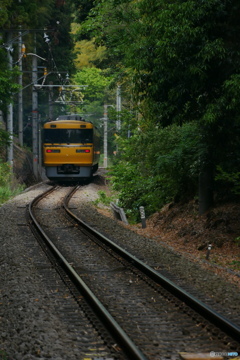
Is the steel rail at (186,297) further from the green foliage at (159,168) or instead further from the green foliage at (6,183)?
the green foliage at (6,183)

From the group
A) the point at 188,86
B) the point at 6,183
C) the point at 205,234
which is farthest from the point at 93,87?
the point at 188,86

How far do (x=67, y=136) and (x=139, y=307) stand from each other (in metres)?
27.1

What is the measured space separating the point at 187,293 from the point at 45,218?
11.9 m

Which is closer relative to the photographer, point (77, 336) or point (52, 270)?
point (77, 336)

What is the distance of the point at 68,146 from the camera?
34625mm

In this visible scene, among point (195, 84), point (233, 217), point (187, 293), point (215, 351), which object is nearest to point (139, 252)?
point (233, 217)

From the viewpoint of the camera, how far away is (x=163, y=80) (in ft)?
44.8

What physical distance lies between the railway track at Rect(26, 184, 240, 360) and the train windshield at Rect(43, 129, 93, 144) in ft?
70.3

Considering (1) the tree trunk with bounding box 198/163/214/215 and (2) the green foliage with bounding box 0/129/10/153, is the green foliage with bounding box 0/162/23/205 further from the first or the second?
(1) the tree trunk with bounding box 198/163/214/215

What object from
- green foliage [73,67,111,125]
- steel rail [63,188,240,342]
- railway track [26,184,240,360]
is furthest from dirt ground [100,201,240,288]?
green foliage [73,67,111,125]

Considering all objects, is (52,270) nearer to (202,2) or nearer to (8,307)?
(8,307)

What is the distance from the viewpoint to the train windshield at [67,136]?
34688mm

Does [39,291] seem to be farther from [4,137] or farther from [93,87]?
[93,87]

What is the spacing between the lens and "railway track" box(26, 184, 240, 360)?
643 centimetres
